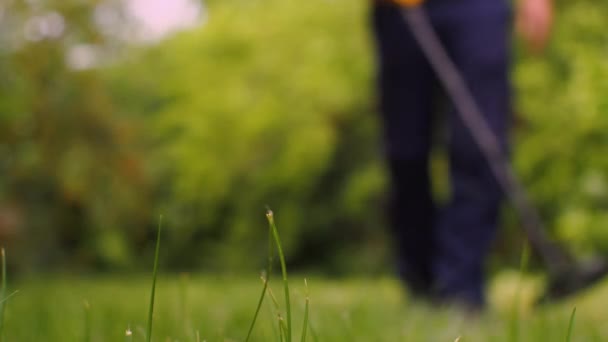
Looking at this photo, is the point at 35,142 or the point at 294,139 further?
the point at 294,139

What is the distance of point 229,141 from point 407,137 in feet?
23.2

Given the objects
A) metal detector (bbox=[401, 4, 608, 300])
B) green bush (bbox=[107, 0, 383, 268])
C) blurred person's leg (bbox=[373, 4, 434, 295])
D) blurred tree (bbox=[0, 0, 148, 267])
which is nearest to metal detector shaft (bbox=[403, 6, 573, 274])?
metal detector (bbox=[401, 4, 608, 300])

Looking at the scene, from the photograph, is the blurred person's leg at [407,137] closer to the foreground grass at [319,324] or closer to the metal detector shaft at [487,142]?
the metal detector shaft at [487,142]

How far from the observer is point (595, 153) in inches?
207

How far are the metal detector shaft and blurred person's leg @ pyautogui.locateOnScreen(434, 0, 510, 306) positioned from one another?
33 mm

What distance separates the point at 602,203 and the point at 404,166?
263 cm

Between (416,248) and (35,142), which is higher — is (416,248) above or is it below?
below

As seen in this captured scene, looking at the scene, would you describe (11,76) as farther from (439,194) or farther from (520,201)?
(520,201)

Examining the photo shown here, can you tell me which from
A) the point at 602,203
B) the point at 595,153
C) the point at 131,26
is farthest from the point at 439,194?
the point at 131,26

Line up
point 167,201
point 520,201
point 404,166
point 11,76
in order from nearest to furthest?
point 520,201, point 404,166, point 11,76, point 167,201

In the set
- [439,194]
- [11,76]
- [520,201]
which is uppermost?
[11,76]

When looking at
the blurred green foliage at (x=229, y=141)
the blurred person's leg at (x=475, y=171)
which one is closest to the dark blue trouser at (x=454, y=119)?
the blurred person's leg at (x=475, y=171)

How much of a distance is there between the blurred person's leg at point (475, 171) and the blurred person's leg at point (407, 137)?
24 centimetres

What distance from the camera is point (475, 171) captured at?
Answer: 219cm
